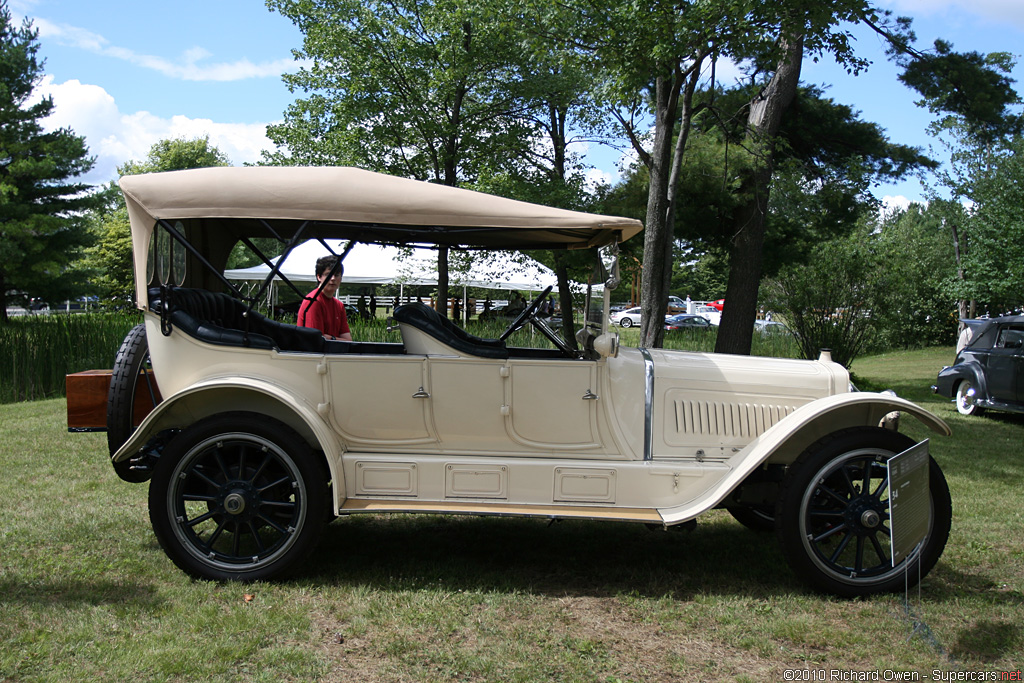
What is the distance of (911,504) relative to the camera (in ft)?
12.0

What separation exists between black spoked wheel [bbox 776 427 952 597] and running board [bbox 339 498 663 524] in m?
0.76

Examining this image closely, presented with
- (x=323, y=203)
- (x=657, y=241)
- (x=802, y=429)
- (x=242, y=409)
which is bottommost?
(x=802, y=429)

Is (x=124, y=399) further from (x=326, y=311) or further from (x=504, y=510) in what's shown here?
(x=504, y=510)

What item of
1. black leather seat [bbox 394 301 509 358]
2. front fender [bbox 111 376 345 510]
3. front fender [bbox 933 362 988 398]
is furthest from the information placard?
front fender [bbox 933 362 988 398]

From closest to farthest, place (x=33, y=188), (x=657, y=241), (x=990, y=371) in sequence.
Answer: (x=657, y=241) → (x=990, y=371) → (x=33, y=188)

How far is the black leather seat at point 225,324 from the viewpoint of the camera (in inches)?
164

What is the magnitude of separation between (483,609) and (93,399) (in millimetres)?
2784

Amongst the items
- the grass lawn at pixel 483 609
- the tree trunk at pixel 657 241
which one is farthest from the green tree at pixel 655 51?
the grass lawn at pixel 483 609

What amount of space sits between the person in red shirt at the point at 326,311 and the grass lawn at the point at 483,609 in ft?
4.97

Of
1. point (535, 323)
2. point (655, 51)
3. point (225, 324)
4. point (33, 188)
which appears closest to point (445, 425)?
point (535, 323)

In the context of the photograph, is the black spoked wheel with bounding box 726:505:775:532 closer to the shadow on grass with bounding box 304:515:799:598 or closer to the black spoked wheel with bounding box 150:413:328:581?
the shadow on grass with bounding box 304:515:799:598

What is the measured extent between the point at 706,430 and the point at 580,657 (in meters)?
1.60

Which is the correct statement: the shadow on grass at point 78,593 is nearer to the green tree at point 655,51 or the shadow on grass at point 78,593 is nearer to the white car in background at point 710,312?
the green tree at point 655,51

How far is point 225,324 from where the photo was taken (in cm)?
480
